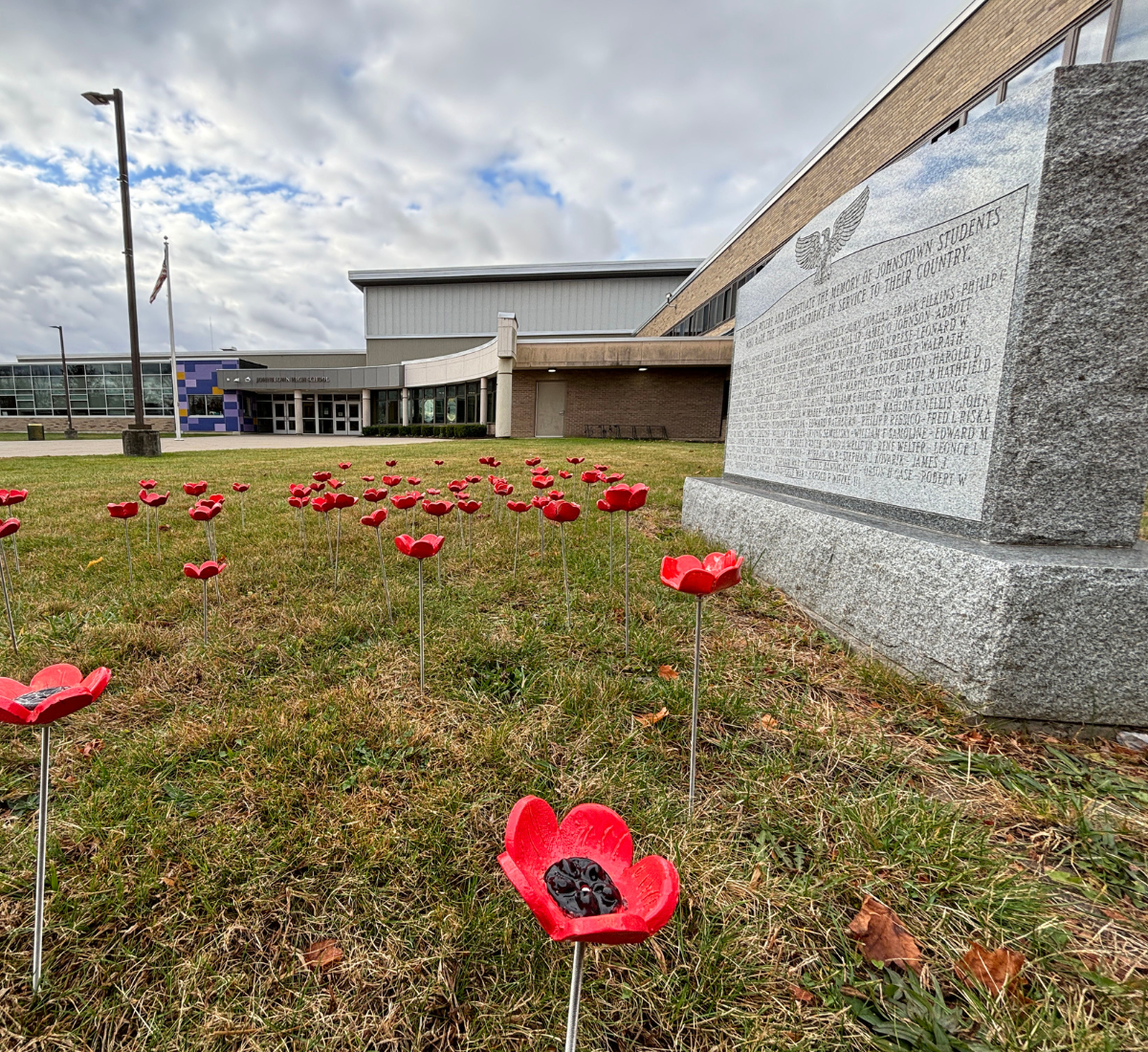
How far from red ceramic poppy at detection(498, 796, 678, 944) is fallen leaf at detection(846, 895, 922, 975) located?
28.6 inches

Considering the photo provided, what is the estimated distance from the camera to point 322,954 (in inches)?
42.4

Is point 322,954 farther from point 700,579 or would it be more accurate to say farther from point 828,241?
point 828,241

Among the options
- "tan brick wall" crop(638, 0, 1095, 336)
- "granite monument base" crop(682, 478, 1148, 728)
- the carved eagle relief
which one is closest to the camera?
"granite monument base" crop(682, 478, 1148, 728)

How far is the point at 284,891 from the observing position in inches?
47.3

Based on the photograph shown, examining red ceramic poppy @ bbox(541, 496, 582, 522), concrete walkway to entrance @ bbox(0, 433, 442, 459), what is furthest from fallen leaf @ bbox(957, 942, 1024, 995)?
concrete walkway to entrance @ bbox(0, 433, 442, 459)

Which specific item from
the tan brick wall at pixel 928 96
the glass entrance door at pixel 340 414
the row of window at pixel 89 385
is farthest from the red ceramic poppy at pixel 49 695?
the row of window at pixel 89 385

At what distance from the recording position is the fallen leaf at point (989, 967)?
3.29ft

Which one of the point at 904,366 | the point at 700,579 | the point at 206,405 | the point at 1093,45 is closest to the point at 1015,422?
the point at 904,366

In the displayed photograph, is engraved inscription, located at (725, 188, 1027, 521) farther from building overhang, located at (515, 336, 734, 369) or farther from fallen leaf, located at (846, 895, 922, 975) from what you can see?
building overhang, located at (515, 336, 734, 369)

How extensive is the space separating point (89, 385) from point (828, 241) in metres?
64.6

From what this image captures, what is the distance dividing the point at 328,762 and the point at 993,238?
3.17 meters

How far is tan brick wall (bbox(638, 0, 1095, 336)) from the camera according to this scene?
10.5 metres

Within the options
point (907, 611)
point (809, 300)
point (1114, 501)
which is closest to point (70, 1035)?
point (907, 611)

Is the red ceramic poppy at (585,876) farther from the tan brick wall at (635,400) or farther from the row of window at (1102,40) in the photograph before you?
the tan brick wall at (635,400)
